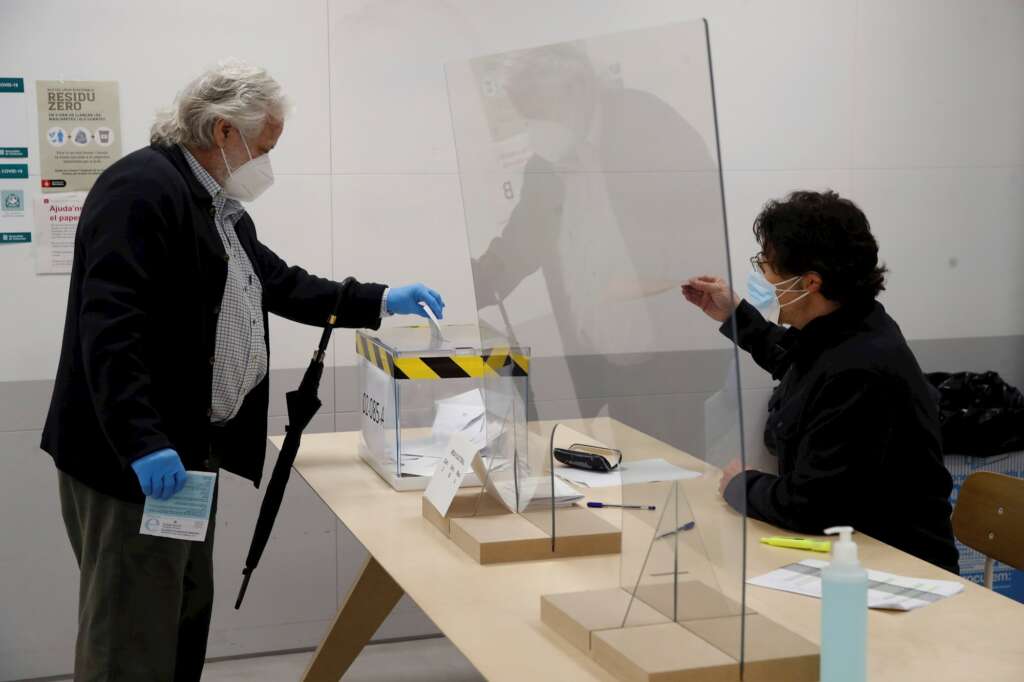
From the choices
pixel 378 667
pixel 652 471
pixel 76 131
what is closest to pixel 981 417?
pixel 378 667

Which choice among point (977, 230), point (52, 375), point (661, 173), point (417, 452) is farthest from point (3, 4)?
point (977, 230)

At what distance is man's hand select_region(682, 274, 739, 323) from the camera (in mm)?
1325

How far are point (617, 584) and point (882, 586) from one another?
0.42m

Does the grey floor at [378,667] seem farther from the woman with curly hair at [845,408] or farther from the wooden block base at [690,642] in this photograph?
the wooden block base at [690,642]

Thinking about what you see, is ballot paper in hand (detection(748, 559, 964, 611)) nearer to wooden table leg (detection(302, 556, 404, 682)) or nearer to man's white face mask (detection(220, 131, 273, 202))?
wooden table leg (detection(302, 556, 404, 682))

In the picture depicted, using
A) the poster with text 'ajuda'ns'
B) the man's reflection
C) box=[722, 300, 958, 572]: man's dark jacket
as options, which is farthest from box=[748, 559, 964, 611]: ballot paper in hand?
the poster with text 'ajuda'ns'

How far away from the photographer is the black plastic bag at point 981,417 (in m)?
3.74

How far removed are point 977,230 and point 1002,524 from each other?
2.11 meters

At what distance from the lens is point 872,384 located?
2131 mm

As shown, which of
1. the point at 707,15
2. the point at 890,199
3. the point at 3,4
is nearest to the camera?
the point at 3,4

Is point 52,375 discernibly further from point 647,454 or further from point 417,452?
point 647,454

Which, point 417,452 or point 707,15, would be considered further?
point 707,15

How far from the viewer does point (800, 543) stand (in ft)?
6.70

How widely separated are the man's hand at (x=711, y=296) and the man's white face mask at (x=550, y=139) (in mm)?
363
